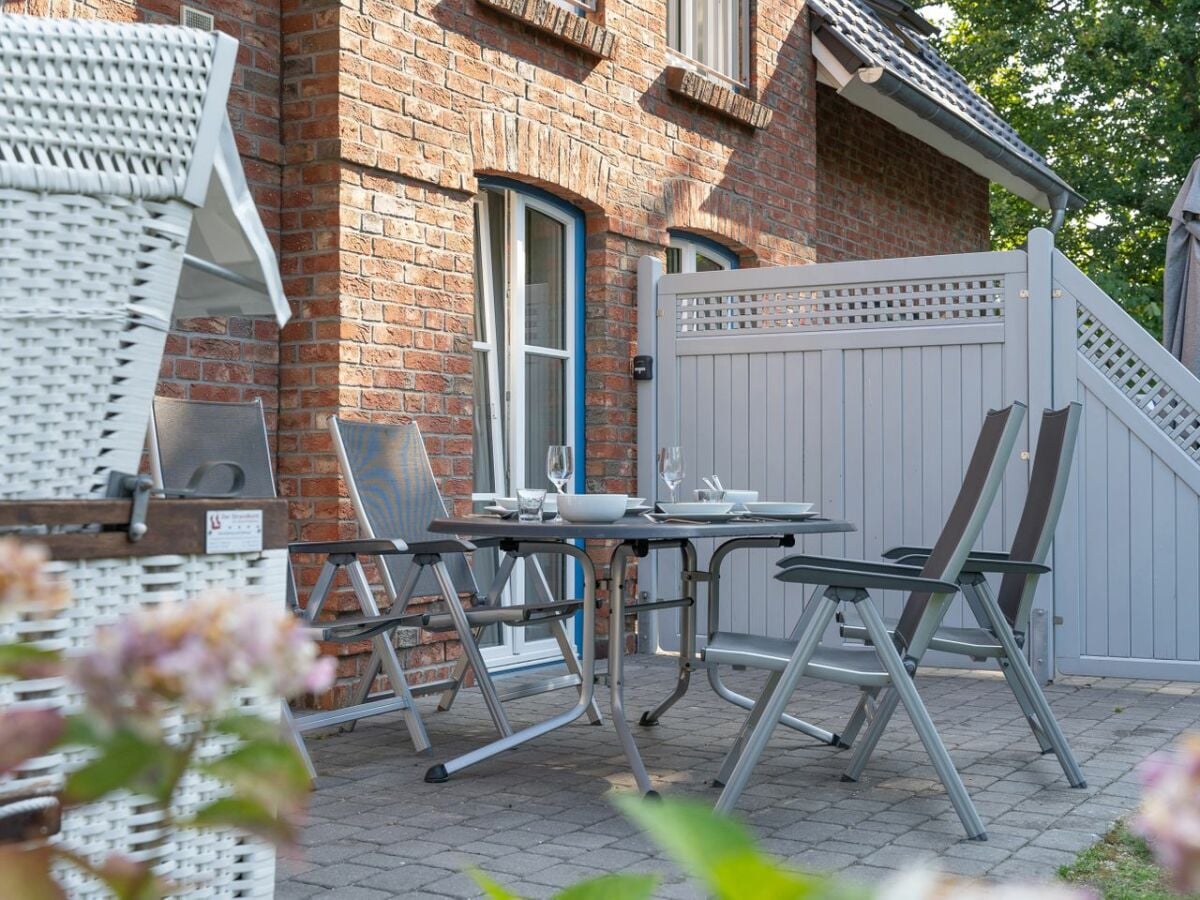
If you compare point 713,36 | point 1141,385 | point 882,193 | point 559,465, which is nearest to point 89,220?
point 559,465

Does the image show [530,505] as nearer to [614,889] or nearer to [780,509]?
[780,509]

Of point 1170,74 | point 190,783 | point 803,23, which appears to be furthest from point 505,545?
point 1170,74

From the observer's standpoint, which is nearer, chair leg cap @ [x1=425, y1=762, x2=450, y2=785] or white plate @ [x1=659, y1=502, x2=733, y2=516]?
chair leg cap @ [x1=425, y1=762, x2=450, y2=785]

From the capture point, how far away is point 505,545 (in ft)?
15.2

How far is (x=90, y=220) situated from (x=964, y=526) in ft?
8.89

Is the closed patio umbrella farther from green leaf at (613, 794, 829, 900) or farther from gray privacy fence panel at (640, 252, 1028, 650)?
green leaf at (613, 794, 829, 900)

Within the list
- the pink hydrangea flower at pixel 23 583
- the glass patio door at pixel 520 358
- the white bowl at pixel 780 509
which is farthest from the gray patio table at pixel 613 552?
the pink hydrangea flower at pixel 23 583

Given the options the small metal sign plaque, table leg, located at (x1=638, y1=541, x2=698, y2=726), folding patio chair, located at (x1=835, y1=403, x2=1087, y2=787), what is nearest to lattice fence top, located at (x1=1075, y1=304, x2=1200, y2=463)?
folding patio chair, located at (x1=835, y1=403, x2=1087, y2=787)

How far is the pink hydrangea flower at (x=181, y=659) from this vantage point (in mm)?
523

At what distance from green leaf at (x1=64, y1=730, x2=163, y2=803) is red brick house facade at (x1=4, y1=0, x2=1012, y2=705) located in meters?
4.26

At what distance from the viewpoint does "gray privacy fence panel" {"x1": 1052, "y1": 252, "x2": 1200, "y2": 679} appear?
20.1ft

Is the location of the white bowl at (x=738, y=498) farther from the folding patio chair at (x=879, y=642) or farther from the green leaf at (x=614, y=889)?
the green leaf at (x=614, y=889)

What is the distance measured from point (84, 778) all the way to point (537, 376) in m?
6.20

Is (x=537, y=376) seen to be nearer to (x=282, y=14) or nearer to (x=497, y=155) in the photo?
(x=497, y=155)
